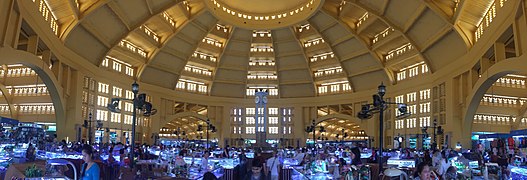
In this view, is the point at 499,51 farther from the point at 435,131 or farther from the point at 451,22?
the point at 435,131

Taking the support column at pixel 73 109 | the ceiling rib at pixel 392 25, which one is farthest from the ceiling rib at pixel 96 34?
the ceiling rib at pixel 392 25

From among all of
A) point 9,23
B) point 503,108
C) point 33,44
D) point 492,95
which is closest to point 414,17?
point 492,95

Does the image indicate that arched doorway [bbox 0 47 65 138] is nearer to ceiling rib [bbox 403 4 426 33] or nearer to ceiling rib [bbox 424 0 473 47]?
ceiling rib [bbox 403 4 426 33]

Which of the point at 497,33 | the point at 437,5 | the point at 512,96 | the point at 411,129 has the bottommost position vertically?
the point at 411,129

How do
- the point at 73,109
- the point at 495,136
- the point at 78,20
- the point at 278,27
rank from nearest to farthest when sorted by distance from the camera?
the point at 78,20 < the point at 495,136 < the point at 73,109 < the point at 278,27

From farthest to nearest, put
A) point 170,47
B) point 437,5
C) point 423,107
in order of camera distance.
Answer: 1. point 170,47
2. point 423,107
3. point 437,5

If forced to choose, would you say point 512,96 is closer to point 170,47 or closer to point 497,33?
point 497,33

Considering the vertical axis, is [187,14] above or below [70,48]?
above

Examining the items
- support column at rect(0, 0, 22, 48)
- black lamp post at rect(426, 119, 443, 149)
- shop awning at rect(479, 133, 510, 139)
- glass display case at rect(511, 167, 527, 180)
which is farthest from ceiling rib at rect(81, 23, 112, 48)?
glass display case at rect(511, 167, 527, 180)

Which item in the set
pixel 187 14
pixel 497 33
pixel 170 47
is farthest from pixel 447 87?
pixel 170 47

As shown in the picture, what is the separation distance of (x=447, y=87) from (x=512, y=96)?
684 cm

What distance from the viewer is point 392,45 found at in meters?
45.0

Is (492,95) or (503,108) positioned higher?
(492,95)

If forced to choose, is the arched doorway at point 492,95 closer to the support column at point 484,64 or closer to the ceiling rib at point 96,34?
the support column at point 484,64
